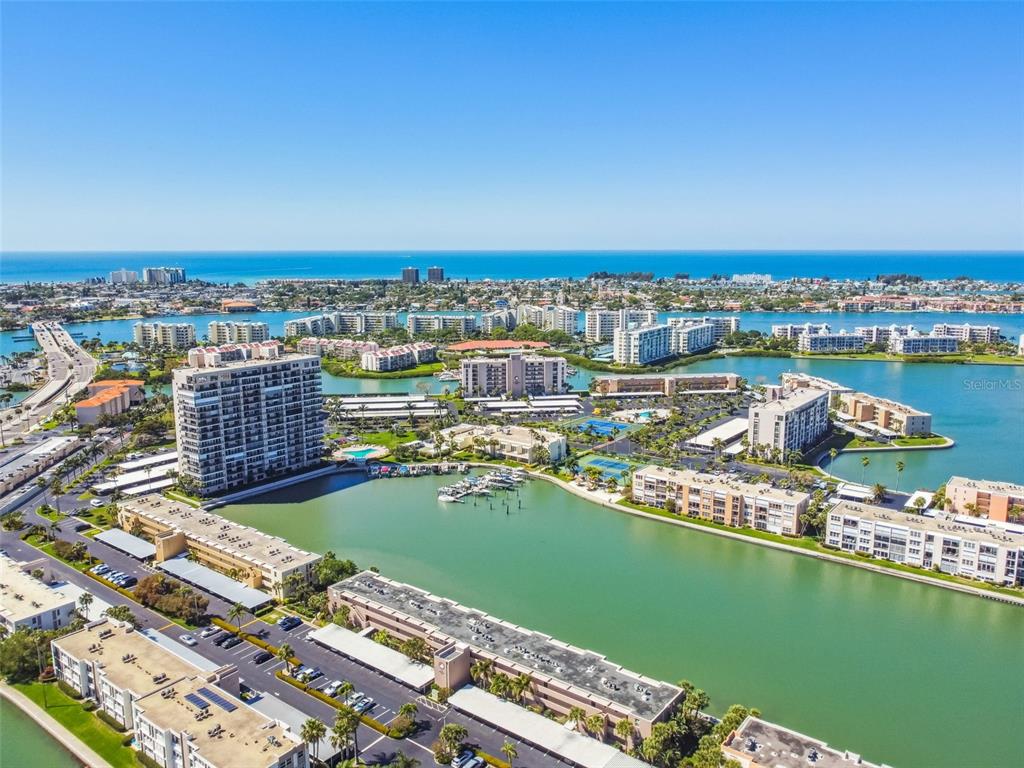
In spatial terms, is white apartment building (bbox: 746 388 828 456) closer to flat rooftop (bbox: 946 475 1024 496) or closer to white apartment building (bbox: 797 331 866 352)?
flat rooftop (bbox: 946 475 1024 496)

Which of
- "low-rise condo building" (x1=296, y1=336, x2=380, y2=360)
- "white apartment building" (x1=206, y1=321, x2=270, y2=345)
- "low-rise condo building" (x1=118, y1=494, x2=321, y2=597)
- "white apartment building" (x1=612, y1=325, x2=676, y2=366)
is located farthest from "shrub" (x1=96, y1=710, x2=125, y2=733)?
"white apartment building" (x1=206, y1=321, x2=270, y2=345)

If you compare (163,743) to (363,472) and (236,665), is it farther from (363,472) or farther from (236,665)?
(363,472)

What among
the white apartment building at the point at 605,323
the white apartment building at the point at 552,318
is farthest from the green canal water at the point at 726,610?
the white apartment building at the point at 552,318

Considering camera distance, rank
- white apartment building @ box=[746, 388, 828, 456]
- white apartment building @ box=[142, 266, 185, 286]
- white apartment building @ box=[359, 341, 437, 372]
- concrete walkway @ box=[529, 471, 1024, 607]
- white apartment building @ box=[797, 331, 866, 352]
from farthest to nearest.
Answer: white apartment building @ box=[142, 266, 185, 286] → white apartment building @ box=[797, 331, 866, 352] → white apartment building @ box=[359, 341, 437, 372] → white apartment building @ box=[746, 388, 828, 456] → concrete walkway @ box=[529, 471, 1024, 607]

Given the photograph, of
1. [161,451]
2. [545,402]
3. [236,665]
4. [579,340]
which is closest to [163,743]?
[236,665]

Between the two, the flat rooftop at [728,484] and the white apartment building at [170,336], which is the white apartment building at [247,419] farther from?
the white apartment building at [170,336]

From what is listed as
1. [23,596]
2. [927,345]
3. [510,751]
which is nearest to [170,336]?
[23,596]
